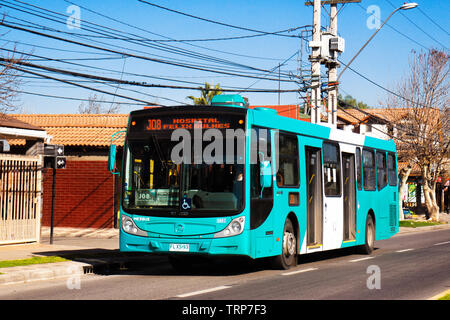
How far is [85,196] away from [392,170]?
39.9 feet

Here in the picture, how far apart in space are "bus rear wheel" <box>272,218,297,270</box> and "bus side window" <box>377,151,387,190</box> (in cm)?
662

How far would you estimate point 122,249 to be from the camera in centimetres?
1384

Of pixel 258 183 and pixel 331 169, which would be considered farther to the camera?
pixel 331 169

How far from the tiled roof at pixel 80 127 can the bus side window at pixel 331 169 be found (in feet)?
38.8

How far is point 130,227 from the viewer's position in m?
13.8

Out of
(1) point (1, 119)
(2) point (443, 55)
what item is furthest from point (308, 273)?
(2) point (443, 55)

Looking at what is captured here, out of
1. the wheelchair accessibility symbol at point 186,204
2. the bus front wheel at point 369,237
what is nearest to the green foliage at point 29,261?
the wheelchair accessibility symbol at point 186,204

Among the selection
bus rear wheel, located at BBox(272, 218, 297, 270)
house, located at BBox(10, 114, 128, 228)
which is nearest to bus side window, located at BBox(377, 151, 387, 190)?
bus rear wheel, located at BBox(272, 218, 297, 270)

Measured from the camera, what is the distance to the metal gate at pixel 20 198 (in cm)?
1928

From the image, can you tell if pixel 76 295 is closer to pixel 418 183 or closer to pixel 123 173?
pixel 123 173

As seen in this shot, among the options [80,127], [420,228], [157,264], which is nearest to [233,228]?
[157,264]

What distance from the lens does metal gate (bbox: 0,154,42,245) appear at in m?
19.3

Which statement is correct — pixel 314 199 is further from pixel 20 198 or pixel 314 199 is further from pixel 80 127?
pixel 80 127
